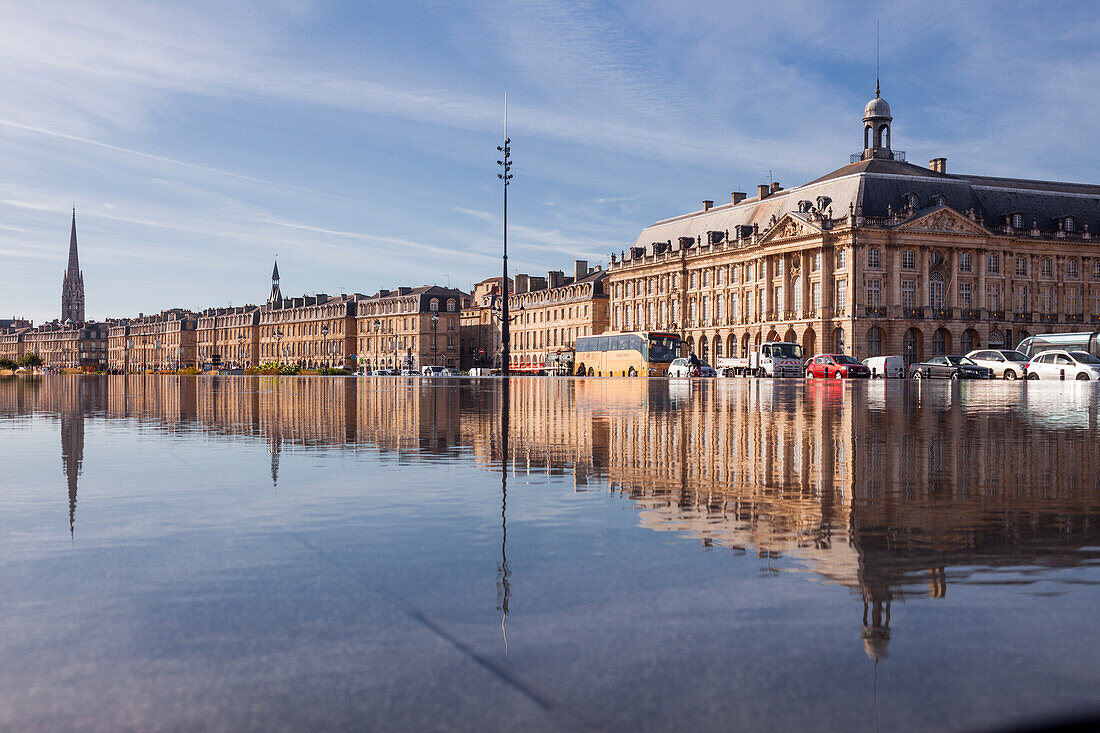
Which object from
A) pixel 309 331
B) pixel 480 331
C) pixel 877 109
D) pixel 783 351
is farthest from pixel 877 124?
pixel 309 331

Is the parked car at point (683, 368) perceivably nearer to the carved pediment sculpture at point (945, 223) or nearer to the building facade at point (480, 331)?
the carved pediment sculpture at point (945, 223)

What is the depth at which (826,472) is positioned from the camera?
696 cm

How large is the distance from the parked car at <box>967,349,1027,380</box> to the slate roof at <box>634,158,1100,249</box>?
31.9m

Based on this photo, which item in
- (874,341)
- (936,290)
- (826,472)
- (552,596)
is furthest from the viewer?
(936,290)

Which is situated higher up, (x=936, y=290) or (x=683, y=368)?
(x=936, y=290)

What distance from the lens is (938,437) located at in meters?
10.3

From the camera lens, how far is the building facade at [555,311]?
395 feet

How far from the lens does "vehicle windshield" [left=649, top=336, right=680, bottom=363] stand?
65062mm

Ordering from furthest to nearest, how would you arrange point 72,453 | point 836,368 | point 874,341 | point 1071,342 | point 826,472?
point 874,341 < point 1071,342 < point 836,368 < point 72,453 < point 826,472

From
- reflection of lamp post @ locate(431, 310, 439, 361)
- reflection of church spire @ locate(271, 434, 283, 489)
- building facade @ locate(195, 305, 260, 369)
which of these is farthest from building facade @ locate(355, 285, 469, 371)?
reflection of church spire @ locate(271, 434, 283, 489)

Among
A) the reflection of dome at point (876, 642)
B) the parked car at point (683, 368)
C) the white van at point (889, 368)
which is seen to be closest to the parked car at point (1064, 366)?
the white van at point (889, 368)

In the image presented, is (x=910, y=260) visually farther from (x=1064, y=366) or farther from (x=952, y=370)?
(x=1064, y=366)

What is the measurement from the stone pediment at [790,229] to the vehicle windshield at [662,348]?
81.8 ft

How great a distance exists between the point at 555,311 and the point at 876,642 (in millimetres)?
124310
